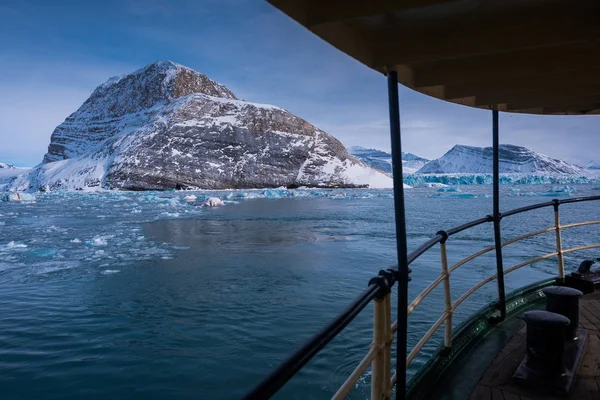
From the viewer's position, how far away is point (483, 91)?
8.05 feet

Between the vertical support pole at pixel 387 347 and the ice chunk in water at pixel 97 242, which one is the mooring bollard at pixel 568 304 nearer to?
the vertical support pole at pixel 387 347

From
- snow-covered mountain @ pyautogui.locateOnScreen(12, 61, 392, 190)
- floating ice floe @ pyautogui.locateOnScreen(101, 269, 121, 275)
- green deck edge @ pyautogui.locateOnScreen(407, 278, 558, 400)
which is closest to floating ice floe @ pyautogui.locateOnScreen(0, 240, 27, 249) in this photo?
floating ice floe @ pyautogui.locateOnScreen(101, 269, 121, 275)

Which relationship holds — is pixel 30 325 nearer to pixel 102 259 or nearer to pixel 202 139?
pixel 102 259

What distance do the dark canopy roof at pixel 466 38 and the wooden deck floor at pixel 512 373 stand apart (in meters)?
1.53

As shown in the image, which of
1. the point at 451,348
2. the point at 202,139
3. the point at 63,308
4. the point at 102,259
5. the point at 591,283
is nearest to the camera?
the point at 451,348

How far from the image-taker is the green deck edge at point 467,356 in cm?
205

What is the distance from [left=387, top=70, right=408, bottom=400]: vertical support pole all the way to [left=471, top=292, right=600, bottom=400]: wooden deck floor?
20.4 inches

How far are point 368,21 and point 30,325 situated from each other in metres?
6.40

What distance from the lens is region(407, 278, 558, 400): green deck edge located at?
2047 mm

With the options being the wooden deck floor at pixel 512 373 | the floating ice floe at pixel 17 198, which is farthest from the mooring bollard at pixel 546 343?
the floating ice floe at pixel 17 198

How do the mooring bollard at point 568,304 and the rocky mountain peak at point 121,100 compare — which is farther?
the rocky mountain peak at point 121,100

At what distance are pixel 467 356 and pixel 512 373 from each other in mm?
275

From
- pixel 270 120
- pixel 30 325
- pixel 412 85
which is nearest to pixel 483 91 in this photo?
pixel 412 85

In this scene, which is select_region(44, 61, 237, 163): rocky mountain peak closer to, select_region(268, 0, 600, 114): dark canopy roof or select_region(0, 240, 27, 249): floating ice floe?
select_region(0, 240, 27, 249): floating ice floe
